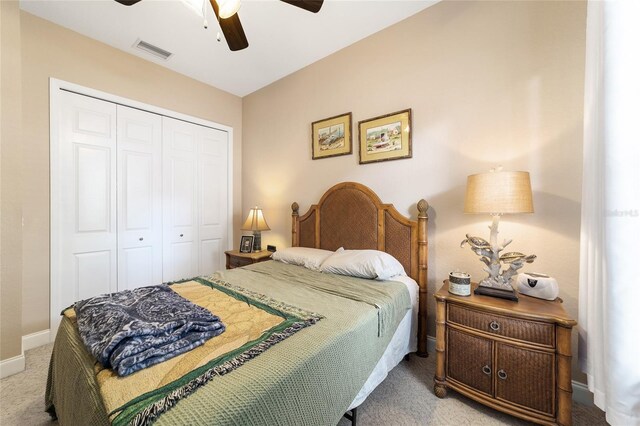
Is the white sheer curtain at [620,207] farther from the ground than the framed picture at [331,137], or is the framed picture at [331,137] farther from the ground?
the framed picture at [331,137]

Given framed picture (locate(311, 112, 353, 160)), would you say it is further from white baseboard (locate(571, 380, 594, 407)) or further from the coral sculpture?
white baseboard (locate(571, 380, 594, 407))

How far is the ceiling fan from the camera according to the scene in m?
1.30

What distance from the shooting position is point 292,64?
2.92m

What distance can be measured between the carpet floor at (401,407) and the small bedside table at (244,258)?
1688 millimetres

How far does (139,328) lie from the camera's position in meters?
0.95

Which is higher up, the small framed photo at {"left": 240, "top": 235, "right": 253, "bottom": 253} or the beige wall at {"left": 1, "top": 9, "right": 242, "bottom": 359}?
the beige wall at {"left": 1, "top": 9, "right": 242, "bottom": 359}

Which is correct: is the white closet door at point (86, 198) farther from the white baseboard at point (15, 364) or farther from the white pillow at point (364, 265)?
the white pillow at point (364, 265)

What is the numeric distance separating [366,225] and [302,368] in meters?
A: 1.63

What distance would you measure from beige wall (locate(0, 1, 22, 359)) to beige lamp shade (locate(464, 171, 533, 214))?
11.1 feet

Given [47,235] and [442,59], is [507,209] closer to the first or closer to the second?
[442,59]

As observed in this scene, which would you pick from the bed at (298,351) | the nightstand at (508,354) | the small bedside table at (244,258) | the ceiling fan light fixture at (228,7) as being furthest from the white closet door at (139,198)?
the nightstand at (508,354)

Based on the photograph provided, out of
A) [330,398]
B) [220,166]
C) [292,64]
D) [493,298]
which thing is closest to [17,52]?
[220,166]

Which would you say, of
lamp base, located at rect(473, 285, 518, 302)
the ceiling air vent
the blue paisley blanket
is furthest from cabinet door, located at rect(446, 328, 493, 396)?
the ceiling air vent

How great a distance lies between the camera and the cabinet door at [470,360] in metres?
1.42
